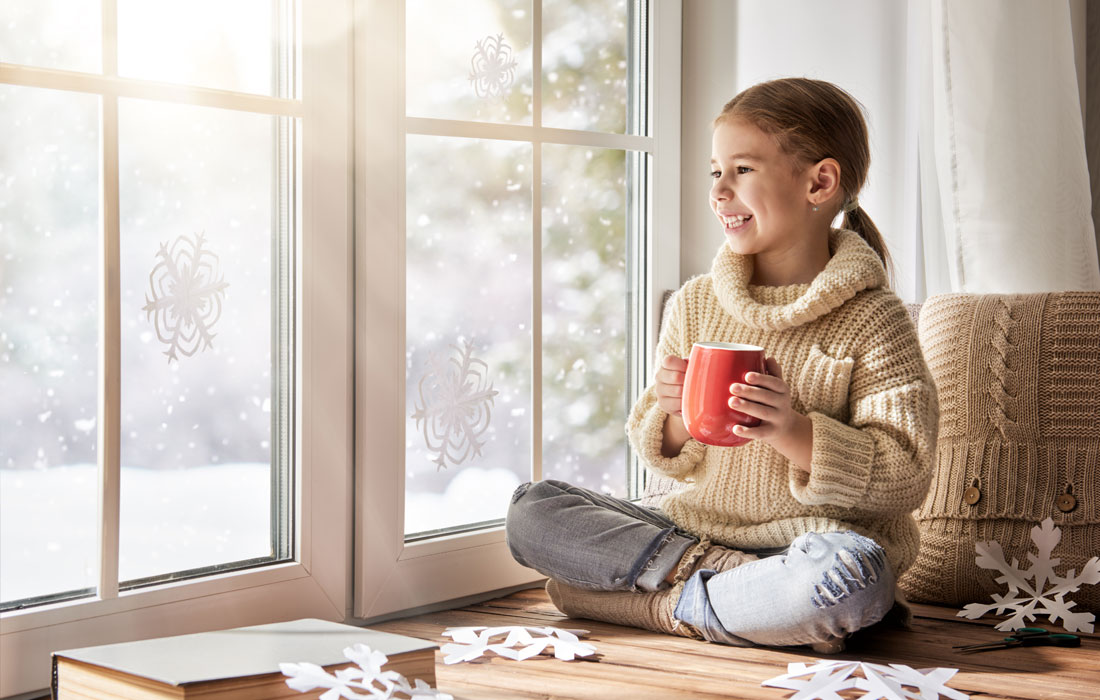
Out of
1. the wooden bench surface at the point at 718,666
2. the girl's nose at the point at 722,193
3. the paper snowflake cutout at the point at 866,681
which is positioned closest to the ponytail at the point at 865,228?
the girl's nose at the point at 722,193

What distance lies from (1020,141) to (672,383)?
75 cm

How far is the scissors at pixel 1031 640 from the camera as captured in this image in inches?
52.4

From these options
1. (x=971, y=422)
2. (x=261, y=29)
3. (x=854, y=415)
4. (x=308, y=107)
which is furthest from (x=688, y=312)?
(x=261, y=29)

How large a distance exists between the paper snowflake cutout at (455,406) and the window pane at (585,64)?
439mm

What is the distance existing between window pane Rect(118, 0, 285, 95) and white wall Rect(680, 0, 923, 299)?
89 cm

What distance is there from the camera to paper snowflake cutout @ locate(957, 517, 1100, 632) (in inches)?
56.1

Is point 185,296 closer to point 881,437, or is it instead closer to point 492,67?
point 492,67

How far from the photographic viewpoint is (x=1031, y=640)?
1346mm

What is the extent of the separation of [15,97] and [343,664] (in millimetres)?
718

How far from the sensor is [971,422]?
61.1 inches

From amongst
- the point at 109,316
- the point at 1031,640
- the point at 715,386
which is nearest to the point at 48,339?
the point at 109,316

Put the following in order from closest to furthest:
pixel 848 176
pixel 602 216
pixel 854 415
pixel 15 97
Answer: pixel 15 97 < pixel 854 415 < pixel 848 176 < pixel 602 216

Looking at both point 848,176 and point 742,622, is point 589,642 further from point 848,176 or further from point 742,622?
point 848,176

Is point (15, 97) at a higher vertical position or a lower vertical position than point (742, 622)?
higher
